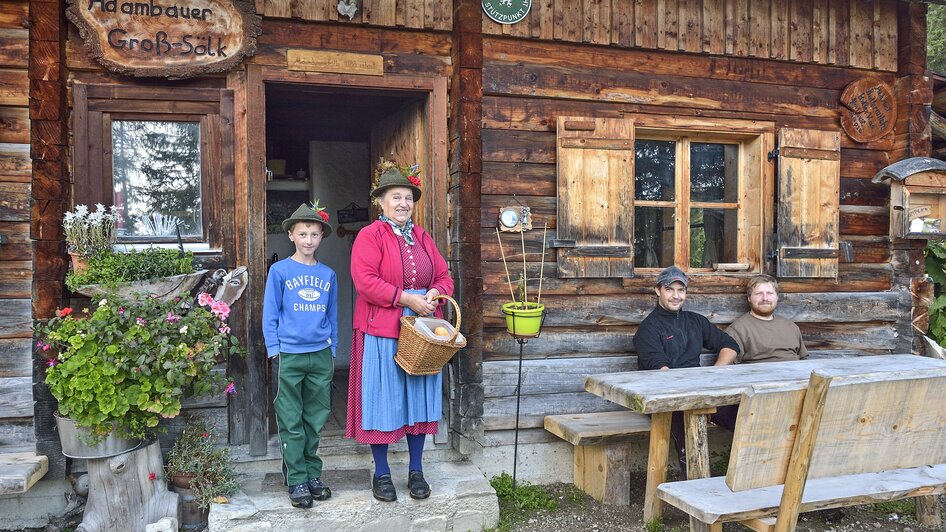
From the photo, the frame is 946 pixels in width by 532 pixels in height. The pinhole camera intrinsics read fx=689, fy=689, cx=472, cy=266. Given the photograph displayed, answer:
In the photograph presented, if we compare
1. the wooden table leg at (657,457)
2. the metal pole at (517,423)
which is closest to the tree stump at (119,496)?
the metal pole at (517,423)

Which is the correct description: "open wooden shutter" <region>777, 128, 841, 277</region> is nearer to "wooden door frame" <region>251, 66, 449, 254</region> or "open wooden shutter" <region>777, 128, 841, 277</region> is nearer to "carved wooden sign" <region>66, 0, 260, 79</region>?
"wooden door frame" <region>251, 66, 449, 254</region>

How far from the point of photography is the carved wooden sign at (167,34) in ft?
13.1

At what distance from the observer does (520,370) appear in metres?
4.52

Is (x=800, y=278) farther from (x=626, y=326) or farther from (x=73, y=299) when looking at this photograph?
(x=73, y=299)

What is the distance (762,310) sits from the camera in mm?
5020

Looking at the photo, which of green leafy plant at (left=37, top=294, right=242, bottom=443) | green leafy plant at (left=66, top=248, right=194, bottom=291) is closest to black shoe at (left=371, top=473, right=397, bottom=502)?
green leafy plant at (left=37, top=294, right=242, bottom=443)

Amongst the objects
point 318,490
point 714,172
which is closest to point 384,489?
point 318,490

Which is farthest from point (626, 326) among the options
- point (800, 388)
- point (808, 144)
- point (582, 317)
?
point (800, 388)

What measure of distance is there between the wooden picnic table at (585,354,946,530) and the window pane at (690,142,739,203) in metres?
1.55

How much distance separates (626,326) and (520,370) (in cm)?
100

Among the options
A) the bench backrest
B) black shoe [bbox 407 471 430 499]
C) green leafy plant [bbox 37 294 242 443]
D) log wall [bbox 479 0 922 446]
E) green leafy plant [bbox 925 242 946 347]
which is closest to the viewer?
the bench backrest

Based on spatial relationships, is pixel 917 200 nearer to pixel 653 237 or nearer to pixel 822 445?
pixel 653 237

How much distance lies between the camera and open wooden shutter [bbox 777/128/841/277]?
525 centimetres

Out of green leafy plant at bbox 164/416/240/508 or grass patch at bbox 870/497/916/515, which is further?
grass patch at bbox 870/497/916/515
